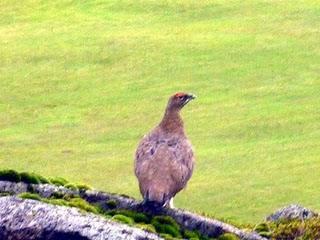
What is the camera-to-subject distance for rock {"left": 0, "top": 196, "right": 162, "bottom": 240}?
7.99 m

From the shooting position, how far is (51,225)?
26.3 ft

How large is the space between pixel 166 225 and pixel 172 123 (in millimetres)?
2248

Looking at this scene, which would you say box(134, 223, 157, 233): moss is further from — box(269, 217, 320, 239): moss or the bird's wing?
box(269, 217, 320, 239): moss

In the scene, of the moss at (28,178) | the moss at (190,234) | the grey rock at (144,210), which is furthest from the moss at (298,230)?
the moss at (28,178)

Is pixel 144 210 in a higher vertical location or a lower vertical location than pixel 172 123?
higher

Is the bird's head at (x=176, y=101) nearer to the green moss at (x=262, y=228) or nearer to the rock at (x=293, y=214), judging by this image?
the rock at (x=293, y=214)

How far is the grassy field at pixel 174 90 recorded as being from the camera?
21.1 meters

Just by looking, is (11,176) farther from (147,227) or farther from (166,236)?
(166,236)

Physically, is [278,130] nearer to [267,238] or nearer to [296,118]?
[296,118]

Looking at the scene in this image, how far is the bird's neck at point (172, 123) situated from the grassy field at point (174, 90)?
6.00 m

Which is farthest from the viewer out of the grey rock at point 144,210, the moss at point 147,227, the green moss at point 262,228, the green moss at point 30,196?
the green moss at point 262,228

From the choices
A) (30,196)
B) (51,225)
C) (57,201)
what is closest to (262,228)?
(57,201)

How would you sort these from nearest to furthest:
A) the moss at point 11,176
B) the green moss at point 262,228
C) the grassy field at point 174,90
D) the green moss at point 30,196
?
1. the green moss at point 30,196
2. the moss at point 11,176
3. the green moss at point 262,228
4. the grassy field at point 174,90

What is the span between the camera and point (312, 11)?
34.7m
